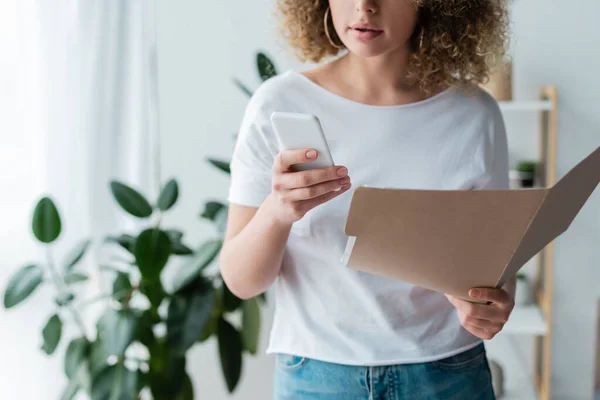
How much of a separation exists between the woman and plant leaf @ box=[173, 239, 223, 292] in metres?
0.70

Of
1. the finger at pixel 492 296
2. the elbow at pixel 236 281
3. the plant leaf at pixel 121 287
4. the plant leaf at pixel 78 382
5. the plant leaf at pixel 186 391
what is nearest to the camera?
the finger at pixel 492 296

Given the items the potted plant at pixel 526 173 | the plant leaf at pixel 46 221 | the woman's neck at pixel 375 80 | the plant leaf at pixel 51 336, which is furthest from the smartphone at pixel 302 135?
the potted plant at pixel 526 173

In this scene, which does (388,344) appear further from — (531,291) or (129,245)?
(531,291)

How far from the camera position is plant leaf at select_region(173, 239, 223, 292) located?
175cm

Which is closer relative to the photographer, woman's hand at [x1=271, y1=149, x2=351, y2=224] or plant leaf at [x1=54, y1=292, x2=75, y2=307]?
woman's hand at [x1=271, y1=149, x2=351, y2=224]

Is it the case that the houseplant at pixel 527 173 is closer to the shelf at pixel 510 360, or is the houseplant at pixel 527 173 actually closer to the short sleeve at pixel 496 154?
the shelf at pixel 510 360

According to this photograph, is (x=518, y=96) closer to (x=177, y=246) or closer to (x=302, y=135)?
(x=177, y=246)

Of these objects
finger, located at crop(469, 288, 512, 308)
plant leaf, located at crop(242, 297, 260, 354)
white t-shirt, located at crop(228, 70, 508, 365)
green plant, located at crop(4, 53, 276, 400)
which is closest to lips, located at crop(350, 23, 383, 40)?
white t-shirt, located at crop(228, 70, 508, 365)

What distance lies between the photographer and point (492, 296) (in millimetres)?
929

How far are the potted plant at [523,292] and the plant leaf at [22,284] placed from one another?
1471 millimetres

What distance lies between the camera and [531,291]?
7.58 ft

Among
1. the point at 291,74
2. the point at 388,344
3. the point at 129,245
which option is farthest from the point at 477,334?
the point at 129,245

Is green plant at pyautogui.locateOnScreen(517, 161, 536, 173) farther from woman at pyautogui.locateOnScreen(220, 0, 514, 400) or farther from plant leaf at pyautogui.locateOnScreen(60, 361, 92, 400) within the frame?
plant leaf at pyautogui.locateOnScreen(60, 361, 92, 400)

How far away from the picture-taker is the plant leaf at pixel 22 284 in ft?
4.72
